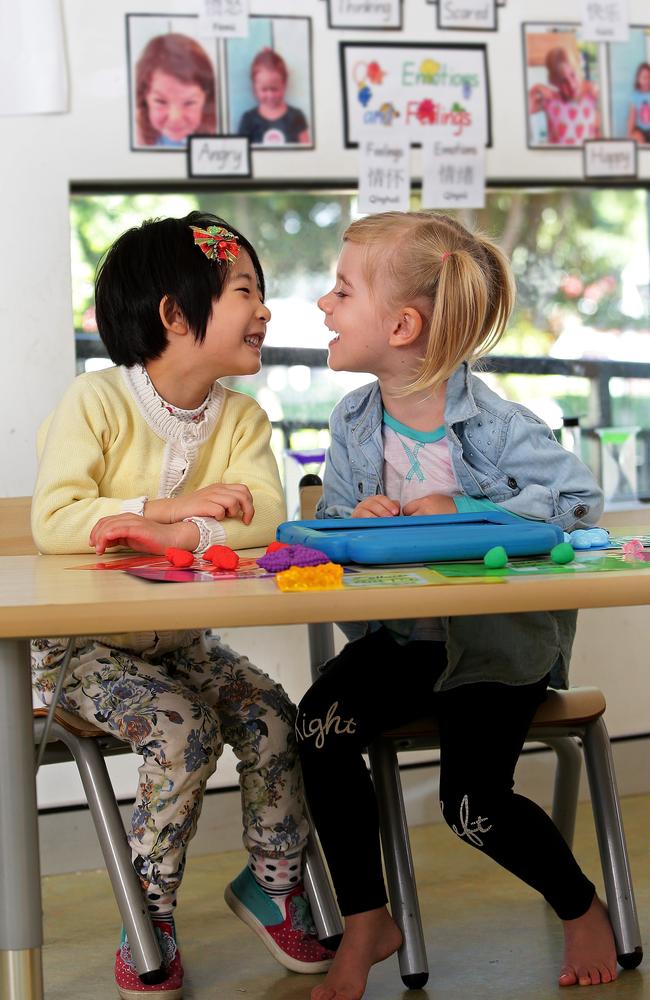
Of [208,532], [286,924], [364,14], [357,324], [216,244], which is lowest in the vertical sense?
[286,924]

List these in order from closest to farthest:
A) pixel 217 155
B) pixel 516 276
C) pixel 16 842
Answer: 1. pixel 16 842
2. pixel 217 155
3. pixel 516 276

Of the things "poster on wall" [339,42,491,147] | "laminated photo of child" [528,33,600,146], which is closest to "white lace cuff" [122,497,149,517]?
"poster on wall" [339,42,491,147]

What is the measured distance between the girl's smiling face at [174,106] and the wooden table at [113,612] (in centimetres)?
119

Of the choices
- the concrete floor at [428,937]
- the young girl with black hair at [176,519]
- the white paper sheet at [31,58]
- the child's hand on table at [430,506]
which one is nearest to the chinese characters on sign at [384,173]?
the white paper sheet at [31,58]

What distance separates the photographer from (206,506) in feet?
4.37

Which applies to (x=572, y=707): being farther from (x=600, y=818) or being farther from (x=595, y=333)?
(x=595, y=333)

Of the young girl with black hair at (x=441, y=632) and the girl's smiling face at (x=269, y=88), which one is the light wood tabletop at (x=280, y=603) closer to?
the young girl with black hair at (x=441, y=632)

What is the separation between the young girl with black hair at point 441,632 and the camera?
1.36 m

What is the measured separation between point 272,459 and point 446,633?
32 centimetres

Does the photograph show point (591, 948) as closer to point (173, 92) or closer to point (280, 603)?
point (280, 603)

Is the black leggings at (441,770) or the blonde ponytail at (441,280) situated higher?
the blonde ponytail at (441,280)

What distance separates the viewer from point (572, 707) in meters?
1.48

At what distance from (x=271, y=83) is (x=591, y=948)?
147cm

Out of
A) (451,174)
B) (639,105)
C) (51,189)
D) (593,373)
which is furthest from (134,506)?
(639,105)
